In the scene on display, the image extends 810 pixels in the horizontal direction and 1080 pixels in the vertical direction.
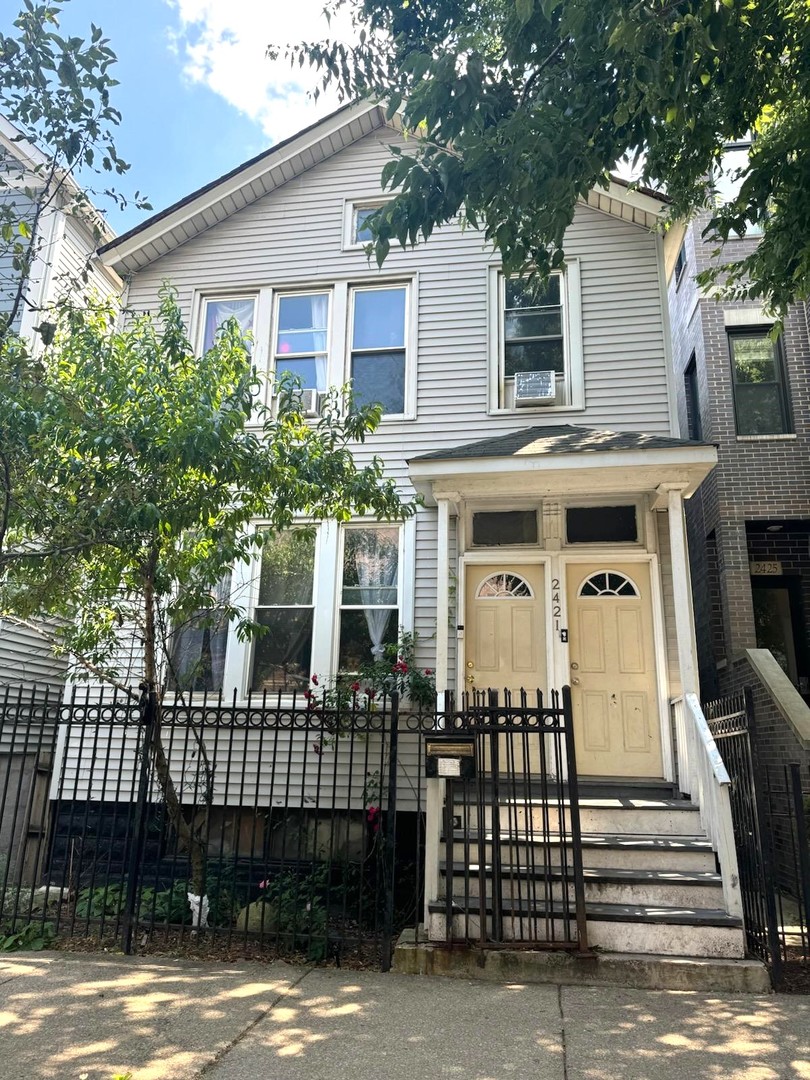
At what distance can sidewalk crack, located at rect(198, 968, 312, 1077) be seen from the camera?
12.0 ft

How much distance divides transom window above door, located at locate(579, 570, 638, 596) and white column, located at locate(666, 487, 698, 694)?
3.34 feet

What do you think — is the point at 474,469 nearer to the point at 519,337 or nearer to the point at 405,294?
the point at 519,337

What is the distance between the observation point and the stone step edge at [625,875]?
212 inches

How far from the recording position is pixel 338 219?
34.1ft

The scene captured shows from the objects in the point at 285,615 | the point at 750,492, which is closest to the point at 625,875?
the point at 285,615

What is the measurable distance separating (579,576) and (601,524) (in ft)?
2.07

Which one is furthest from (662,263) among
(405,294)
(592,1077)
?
(592,1077)

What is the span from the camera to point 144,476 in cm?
574

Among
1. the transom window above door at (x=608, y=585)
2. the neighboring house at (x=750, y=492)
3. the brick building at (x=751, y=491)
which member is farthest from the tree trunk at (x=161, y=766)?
the brick building at (x=751, y=491)

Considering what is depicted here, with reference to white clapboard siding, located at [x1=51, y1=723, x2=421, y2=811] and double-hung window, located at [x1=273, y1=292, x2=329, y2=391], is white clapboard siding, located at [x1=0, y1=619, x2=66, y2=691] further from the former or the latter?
double-hung window, located at [x1=273, y1=292, x2=329, y2=391]

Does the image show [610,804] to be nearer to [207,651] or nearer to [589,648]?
[589,648]

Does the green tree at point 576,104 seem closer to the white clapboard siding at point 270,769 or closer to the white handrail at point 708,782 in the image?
the white handrail at point 708,782

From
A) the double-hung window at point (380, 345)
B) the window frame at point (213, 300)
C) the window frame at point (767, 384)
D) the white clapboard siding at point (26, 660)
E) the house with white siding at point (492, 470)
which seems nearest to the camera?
the house with white siding at point (492, 470)

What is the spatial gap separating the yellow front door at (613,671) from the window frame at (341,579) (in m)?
1.92
